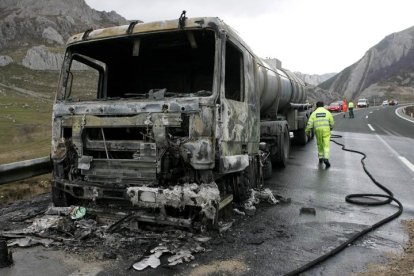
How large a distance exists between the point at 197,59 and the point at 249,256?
10.9 feet

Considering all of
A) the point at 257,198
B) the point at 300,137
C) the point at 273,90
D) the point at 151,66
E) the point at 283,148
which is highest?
the point at 151,66

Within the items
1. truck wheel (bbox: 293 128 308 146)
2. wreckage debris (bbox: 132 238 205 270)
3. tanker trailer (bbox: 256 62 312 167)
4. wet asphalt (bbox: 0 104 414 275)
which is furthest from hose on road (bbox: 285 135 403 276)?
truck wheel (bbox: 293 128 308 146)

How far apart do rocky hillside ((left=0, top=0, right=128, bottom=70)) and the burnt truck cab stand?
9400 cm

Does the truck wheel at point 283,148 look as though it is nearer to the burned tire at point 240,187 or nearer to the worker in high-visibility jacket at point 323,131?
the worker in high-visibility jacket at point 323,131

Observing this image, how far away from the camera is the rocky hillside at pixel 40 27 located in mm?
98062

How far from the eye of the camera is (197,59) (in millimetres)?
6695

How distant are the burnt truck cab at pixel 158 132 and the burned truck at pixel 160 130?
12 mm

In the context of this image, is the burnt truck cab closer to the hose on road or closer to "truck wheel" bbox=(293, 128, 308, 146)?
the hose on road

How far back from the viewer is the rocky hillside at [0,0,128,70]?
98062 mm

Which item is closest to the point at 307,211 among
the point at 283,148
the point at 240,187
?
the point at 240,187

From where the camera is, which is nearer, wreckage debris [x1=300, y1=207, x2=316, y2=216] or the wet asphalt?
the wet asphalt

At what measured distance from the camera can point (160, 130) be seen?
4.93 m

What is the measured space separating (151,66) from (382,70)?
127 meters

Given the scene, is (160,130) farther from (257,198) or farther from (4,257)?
(257,198)
